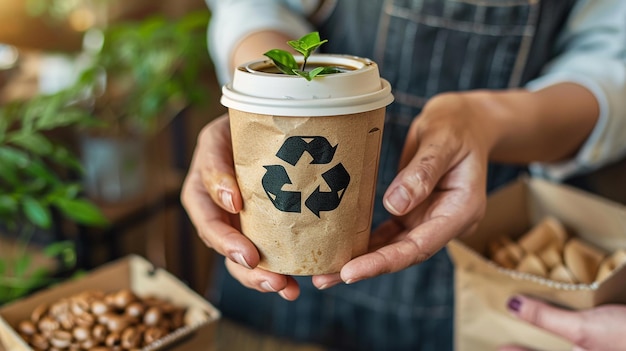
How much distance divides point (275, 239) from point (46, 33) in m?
1.87

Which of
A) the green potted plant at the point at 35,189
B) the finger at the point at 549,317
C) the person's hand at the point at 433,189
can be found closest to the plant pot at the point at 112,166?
the green potted plant at the point at 35,189

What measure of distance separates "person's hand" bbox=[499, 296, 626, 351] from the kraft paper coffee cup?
10.4 inches

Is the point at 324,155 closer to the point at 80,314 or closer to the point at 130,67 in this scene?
the point at 80,314

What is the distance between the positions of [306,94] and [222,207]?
171mm

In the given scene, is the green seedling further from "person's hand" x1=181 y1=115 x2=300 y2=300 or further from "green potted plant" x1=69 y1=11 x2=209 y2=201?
"green potted plant" x1=69 y1=11 x2=209 y2=201

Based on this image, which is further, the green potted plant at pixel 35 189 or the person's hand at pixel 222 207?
the green potted plant at pixel 35 189

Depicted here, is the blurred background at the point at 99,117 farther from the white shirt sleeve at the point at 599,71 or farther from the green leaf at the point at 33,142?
the white shirt sleeve at the point at 599,71

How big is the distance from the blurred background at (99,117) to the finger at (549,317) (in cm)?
67

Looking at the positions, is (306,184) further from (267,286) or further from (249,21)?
(249,21)

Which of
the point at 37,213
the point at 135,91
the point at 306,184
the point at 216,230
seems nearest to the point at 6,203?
the point at 37,213

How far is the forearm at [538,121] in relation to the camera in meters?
0.78

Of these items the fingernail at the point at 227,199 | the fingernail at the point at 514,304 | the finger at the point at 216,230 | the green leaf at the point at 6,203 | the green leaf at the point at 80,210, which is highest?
the fingernail at the point at 227,199

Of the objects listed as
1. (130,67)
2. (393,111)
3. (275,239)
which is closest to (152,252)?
(130,67)

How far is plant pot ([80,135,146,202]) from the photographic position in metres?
1.58
